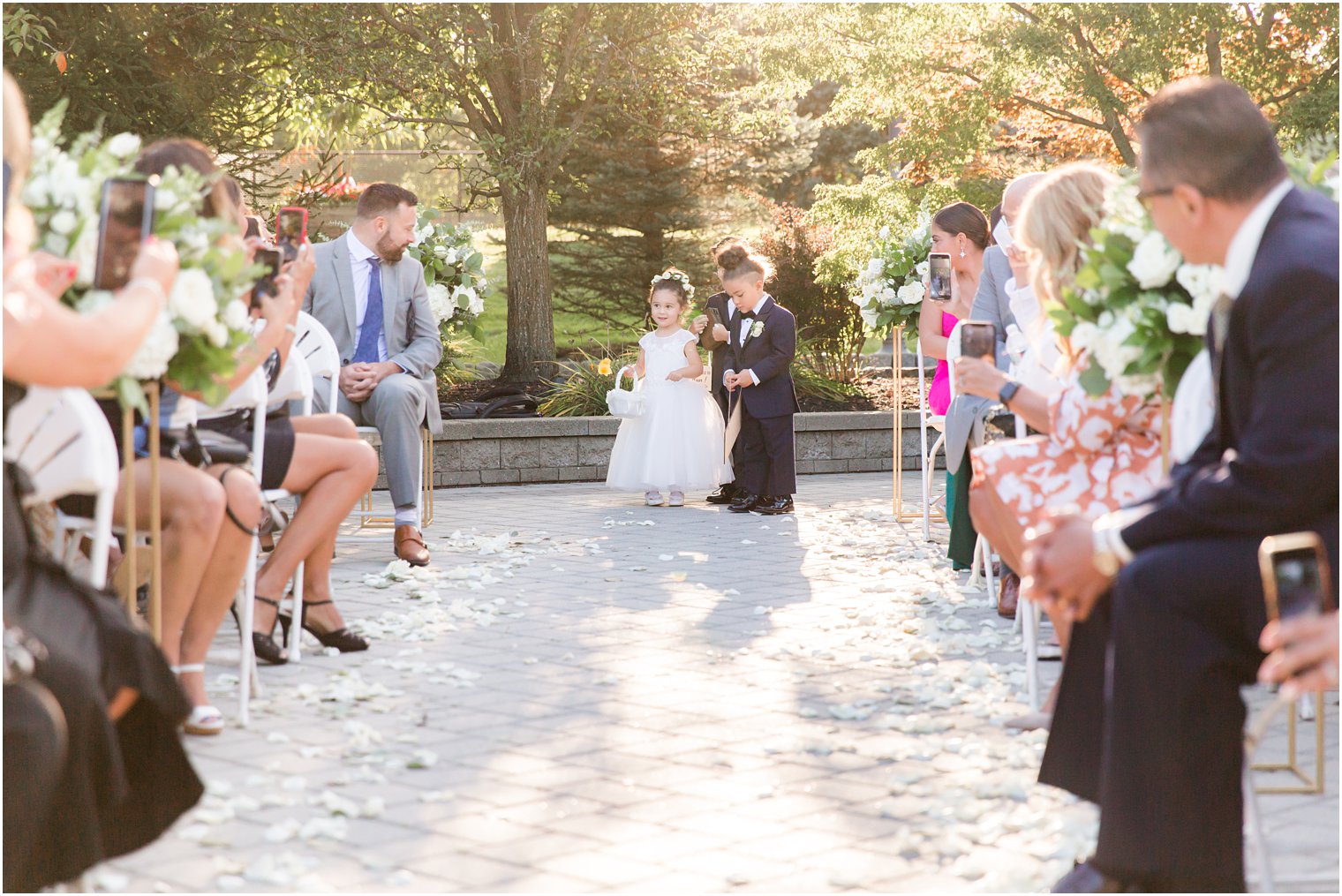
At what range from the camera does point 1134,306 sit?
372 centimetres

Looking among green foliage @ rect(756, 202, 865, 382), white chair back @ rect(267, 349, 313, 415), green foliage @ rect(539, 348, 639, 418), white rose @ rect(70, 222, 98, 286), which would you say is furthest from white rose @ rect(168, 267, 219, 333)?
green foliage @ rect(756, 202, 865, 382)

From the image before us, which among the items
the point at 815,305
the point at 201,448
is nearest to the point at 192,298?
the point at 201,448

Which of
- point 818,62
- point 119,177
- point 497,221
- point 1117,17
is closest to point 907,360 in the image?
point 818,62

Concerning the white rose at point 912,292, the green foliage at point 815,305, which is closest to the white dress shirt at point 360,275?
the white rose at point 912,292

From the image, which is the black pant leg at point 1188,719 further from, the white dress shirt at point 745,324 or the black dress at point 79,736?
the white dress shirt at point 745,324

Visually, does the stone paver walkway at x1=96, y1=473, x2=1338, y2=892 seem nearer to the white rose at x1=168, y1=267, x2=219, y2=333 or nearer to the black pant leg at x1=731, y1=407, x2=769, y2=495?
the white rose at x1=168, y1=267, x2=219, y2=333

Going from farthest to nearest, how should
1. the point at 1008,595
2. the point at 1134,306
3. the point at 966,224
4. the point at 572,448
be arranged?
the point at 572,448
the point at 966,224
the point at 1008,595
the point at 1134,306

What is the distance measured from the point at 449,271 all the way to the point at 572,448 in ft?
8.19

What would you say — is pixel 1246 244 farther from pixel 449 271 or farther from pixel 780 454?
pixel 449 271

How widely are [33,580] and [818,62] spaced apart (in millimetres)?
14939

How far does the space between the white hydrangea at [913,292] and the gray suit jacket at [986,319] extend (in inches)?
81.8

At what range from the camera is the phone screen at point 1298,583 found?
2.17 meters

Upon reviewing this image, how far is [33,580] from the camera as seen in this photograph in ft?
8.70

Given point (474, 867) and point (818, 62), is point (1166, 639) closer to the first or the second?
point (474, 867)
